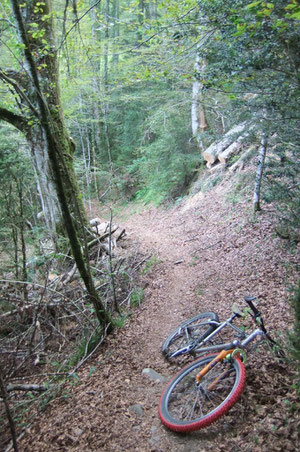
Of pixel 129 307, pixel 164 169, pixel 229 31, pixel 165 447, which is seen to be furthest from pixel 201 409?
pixel 164 169

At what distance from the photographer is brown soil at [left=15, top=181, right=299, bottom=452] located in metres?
2.94

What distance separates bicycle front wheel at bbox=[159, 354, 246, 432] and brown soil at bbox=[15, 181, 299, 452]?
0.52ft

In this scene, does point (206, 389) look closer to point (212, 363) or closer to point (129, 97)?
point (212, 363)

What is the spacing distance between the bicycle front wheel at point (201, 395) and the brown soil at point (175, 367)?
6.3 inches

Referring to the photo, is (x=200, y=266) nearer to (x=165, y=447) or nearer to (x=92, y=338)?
(x=92, y=338)

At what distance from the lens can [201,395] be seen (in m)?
3.28

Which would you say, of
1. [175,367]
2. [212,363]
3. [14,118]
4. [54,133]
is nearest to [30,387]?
[175,367]

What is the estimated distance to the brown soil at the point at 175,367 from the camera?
2939mm

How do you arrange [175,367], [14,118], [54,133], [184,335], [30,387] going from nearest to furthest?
[54,133] → [30,387] → [175,367] → [184,335] → [14,118]

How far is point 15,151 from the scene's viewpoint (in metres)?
8.63

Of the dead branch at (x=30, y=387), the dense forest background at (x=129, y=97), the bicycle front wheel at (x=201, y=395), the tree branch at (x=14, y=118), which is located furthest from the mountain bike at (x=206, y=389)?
the tree branch at (x=14, y=118)

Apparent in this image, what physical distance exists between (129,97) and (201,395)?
16.2 meters

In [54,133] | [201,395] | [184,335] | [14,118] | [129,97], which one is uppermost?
[129,97]

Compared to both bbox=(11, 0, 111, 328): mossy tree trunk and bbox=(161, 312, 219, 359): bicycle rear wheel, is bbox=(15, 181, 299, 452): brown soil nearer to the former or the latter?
bbox=(161, 312, 219, 359): bicycle rear wheel
